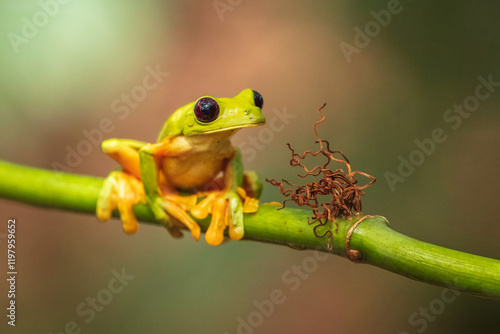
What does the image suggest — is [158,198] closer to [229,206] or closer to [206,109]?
[229,206]

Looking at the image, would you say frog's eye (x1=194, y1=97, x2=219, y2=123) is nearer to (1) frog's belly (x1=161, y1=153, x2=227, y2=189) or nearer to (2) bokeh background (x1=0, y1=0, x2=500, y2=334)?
(1) frog's belly (x1=161, y1=153, x2=227, y2=189)

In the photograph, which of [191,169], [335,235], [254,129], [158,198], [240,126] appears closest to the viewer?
[335,235]

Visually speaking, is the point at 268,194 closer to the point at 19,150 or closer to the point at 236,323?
the point at 236,323

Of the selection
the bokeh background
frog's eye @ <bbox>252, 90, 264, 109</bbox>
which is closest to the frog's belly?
frog's eye @ <bbox>252, 90, 264, 109</bbox>

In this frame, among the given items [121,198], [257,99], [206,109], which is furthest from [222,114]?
[121,198]

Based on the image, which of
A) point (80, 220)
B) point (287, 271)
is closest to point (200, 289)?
point (287, 271)

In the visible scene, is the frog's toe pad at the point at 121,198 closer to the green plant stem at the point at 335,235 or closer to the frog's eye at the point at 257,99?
the green plant stem at the point at 335,235

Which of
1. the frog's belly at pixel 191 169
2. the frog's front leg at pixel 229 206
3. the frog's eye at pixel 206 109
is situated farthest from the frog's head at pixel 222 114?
the frog's front leg at pixel 229 206
